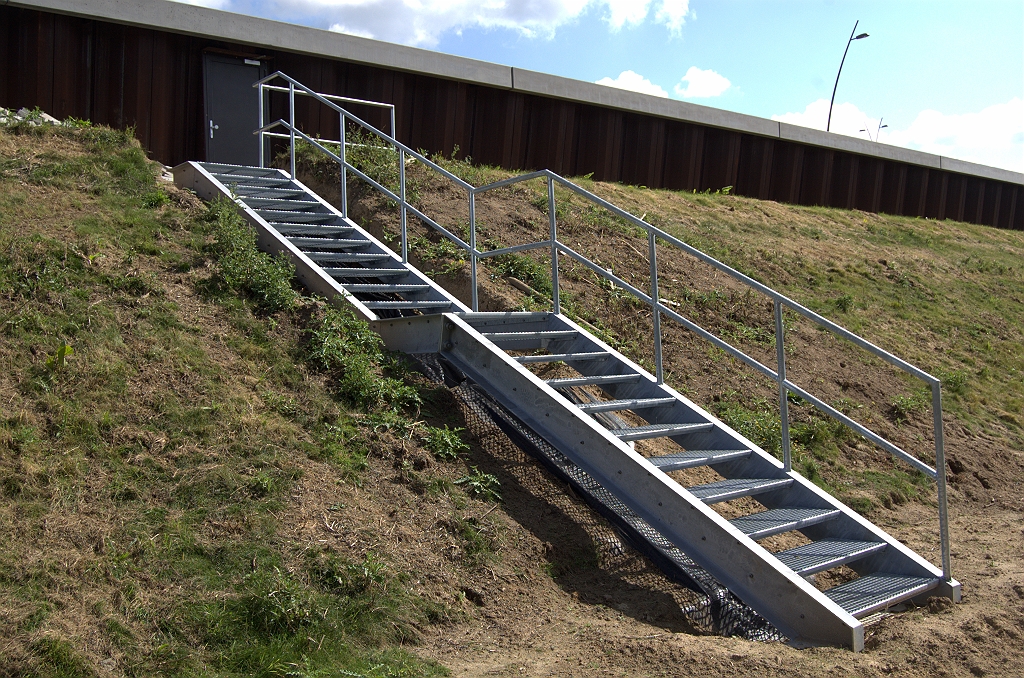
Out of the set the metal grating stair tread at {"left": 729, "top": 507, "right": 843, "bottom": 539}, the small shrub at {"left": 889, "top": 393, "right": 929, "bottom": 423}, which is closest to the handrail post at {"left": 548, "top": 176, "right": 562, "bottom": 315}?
the metal grating stair tread at {"left": 729, "top": 507, "right": 843, "bottom": 539}

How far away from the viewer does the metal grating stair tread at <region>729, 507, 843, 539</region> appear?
203 inches

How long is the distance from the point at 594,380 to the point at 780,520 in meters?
1.70

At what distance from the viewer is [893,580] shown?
203 inches

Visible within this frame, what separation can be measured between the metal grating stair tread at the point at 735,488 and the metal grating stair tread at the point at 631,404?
31.0 inches

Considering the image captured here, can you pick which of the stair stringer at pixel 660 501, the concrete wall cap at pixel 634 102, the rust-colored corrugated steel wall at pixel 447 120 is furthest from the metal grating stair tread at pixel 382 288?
the concrete wall cap at pixel 634 102

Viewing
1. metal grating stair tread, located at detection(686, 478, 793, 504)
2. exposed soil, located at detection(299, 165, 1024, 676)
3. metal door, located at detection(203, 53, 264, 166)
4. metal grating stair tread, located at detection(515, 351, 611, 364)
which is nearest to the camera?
exposed soil, located at detection(299, 165, 1024, 676)

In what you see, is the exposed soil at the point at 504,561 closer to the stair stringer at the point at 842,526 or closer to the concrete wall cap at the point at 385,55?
the stair stringer at the point at 842,526

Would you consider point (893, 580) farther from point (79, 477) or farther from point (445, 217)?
point (445, 217)

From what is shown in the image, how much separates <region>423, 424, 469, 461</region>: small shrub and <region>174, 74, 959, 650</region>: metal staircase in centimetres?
49

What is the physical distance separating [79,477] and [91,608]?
90 cm

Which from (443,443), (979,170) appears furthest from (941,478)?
(979,170)

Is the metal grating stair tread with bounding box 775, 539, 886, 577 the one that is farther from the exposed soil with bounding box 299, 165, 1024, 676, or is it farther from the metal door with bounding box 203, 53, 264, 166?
the metal door with bounding box 203, 53, 264, 166

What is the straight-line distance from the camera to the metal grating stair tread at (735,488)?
5312 millimetres

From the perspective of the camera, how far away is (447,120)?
13.5 metres
